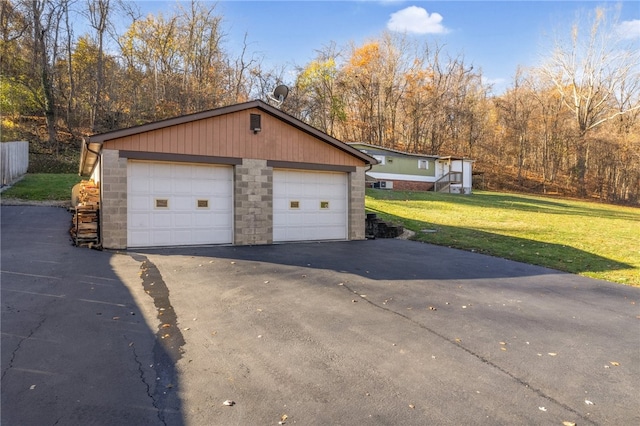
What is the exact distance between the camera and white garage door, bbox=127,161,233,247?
31.5ft

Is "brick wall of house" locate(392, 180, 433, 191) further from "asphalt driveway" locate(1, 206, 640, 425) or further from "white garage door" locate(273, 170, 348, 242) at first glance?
"asphalt driveway" locate(1, 206, 640, 425)

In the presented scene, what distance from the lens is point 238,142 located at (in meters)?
10.7

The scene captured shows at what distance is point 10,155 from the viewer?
1798 cm

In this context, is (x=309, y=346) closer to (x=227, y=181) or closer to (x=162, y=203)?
(x=162, y=203)

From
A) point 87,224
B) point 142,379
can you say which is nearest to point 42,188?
point 87,224

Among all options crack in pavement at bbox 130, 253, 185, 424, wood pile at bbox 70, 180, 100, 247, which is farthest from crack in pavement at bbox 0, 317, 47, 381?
wood pile at bbox 70, 180, 100, 247

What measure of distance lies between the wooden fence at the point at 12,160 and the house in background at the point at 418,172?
67.2 feet

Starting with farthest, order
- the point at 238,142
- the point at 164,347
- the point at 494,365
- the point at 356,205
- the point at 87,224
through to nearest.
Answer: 1. the point at 356,205
2. the point at 238,142
3. the point at 87,224
4. the point at 164,347
5. the point at 494,365

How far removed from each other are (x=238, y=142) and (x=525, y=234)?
1028 centimetres

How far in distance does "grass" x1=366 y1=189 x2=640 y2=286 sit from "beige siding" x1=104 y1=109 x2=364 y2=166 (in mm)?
4511

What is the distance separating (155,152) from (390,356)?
321 inches

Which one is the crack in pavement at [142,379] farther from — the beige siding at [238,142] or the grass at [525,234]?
the grass at [525,234]

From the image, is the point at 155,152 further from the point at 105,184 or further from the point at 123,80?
the point at 123,80

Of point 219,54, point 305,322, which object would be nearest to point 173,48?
point 219,54
